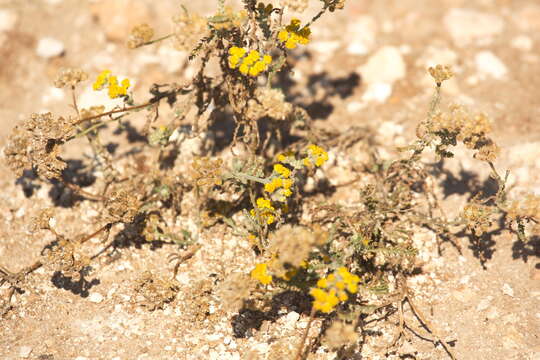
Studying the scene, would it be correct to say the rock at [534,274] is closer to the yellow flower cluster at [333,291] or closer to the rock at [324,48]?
the yellow flower cluster at [333,291]

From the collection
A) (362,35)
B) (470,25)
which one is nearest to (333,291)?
(362,35)

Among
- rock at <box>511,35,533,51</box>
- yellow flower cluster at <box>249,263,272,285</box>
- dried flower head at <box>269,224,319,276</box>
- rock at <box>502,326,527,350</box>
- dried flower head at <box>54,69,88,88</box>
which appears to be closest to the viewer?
dried flower head at <box>269,224,319,276</box>

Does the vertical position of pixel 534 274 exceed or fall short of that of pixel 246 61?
it falls short

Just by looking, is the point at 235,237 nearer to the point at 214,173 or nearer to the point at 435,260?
the point at 214,173

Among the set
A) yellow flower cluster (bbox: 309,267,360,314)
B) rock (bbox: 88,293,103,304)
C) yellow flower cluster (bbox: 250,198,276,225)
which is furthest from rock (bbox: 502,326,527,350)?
rock (bbox: 88,293,103,304)

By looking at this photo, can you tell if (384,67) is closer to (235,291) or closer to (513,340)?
(513,340)

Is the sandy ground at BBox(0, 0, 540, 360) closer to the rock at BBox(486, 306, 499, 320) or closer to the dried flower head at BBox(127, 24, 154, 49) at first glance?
the rock at BBox(486, 306, 499, 320)

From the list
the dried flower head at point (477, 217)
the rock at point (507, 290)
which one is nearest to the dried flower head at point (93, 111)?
the dried flower head at point (477, 217)
